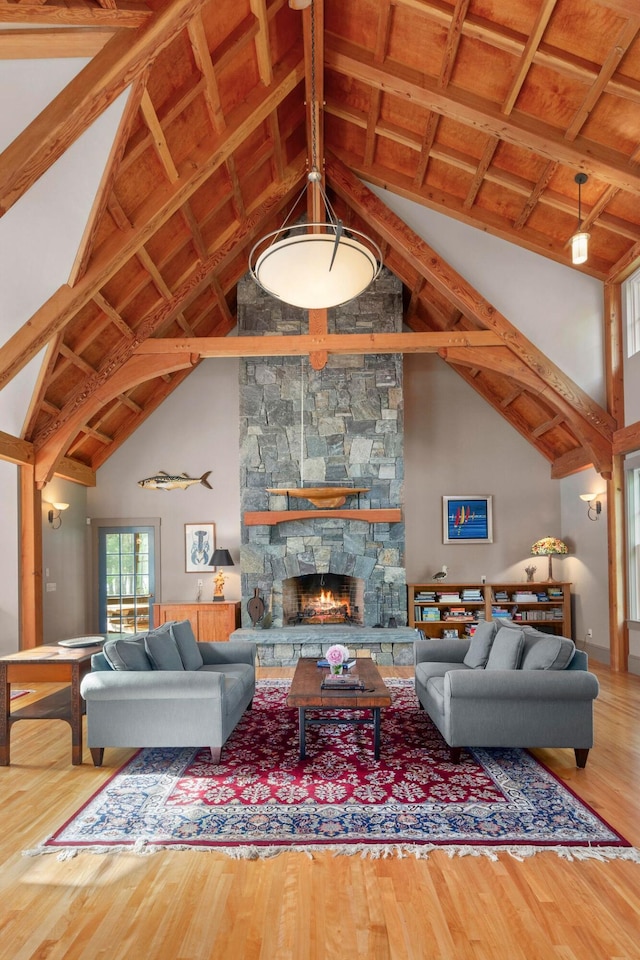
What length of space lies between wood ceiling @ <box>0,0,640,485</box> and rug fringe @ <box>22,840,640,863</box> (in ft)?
12.3

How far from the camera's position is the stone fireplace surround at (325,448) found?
8.94 metres

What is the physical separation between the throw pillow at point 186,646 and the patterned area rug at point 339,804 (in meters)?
0.72

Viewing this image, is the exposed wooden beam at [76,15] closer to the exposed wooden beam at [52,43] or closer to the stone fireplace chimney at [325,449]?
the exposed wooden beam at [52,43]

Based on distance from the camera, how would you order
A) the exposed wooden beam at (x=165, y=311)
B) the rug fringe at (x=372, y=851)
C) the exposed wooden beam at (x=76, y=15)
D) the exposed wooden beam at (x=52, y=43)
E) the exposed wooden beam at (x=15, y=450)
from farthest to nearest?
the exposed wooden beam at (x=165, y=311) < the exposed wooden beam at (x=15, y=450) < the exposed wooden beam at (x=52, y=43) < the exposed wooden beam at (x=76, y=15) < the rug fringe at (x=372, y=851)

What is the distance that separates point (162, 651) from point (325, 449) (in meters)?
4.61

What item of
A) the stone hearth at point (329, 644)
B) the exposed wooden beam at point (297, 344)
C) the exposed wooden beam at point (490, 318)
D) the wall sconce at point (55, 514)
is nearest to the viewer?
the exposed wooden beam at point (490, 318)

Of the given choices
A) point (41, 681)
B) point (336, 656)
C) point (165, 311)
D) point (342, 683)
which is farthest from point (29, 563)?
point (342, 683)

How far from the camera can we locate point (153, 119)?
5453 mm

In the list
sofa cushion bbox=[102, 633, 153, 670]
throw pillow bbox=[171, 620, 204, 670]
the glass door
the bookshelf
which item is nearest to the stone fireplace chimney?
the bookshelf

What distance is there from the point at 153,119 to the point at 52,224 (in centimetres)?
120

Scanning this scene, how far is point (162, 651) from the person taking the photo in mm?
4934

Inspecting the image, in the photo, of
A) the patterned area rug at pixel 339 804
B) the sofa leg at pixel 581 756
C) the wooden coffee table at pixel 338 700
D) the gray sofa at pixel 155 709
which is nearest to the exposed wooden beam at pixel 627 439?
the sofa leg at pixel 581 756

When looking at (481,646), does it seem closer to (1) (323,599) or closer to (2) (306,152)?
(1) (323,599)

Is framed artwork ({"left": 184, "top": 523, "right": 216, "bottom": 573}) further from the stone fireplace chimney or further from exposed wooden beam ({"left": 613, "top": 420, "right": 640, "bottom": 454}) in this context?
exposed wooden beam ({"left": 613, "top": 420, "right": 640, "bottom": 454})
